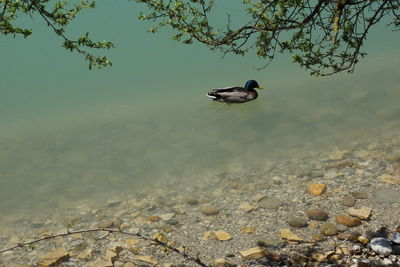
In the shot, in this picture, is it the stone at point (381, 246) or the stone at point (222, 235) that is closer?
the stone at point (381, 246)

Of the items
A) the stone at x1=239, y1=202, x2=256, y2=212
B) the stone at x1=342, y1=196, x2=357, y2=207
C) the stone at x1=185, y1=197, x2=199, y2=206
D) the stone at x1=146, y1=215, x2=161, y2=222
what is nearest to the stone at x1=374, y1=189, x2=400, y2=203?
the stone at x1=342, y1=196, x2=357, y2=207

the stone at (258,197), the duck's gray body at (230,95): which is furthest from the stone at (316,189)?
the duck's gray body at (230,95)

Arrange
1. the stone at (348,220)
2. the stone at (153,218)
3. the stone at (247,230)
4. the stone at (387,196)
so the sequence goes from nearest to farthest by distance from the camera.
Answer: the stone at (348,220), the stone at (247,230), the stone at (387,196), the stone at (153,218)

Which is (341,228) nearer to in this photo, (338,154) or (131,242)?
(131,242)

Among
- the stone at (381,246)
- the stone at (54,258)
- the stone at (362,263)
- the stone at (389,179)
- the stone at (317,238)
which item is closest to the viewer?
the stone at (362,263)

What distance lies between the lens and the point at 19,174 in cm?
1405

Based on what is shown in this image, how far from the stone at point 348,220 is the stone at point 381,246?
1471 millimetres

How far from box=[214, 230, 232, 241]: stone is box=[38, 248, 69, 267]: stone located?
10.8 feet

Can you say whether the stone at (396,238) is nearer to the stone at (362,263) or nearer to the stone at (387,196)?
the stone at (362,263)

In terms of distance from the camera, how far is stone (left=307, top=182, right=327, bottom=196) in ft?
32.5

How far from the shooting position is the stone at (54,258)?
25.3 ft

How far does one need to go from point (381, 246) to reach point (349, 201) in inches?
117

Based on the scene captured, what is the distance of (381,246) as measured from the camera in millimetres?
6281

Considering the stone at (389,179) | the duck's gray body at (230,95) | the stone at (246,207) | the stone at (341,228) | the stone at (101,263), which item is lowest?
the stone at (101,263)
